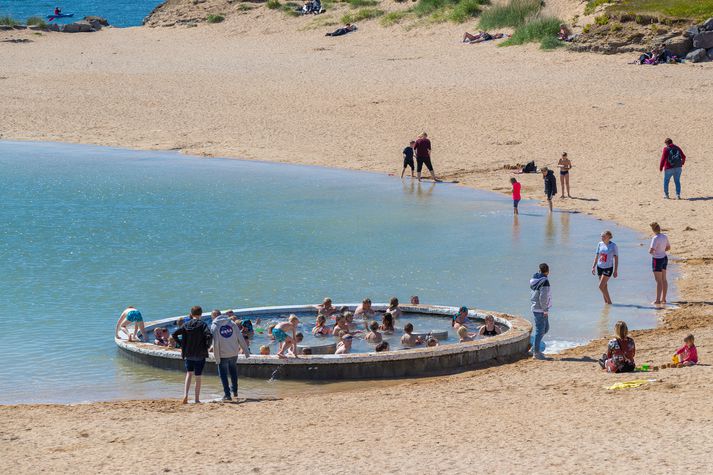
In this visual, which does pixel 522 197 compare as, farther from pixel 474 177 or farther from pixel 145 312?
pixel 145 312

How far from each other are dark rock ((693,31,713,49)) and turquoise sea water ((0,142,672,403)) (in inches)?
576

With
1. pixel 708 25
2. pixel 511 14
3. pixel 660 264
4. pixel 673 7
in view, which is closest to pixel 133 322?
pixel 660 264

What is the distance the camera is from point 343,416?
12.7 meters

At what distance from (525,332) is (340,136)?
66.1 ft

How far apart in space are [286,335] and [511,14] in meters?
34.3

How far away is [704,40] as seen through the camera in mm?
40000

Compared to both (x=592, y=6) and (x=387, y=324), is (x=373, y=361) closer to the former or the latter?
(x=387, y=324)

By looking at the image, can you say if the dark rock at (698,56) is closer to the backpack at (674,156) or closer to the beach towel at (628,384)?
the backpack at (674,156)

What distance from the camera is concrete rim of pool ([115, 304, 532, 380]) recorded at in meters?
15.0

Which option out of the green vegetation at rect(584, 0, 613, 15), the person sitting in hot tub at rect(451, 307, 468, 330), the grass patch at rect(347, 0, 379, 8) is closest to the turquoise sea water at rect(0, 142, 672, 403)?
the person sitting in hot tub at rect(451, 307, 468, 330)

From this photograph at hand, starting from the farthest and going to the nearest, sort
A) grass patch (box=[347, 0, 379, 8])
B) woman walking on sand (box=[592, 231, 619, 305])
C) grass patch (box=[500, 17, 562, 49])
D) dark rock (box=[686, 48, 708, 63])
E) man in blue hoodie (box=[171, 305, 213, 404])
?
grass patch (box=[347, 0, 379, 8])
grass patch (box=[500, 17, 562, 49])
dark rock (box=[686, 48, 708, 63])
woman walking on sand (box=[592, 231, 619, 305])
man in blue hoodie (box=[171, 305, 213, 404])

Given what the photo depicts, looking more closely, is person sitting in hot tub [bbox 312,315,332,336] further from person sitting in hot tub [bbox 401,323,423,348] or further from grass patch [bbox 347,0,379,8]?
grass patch [bbox 347,0,379,8]

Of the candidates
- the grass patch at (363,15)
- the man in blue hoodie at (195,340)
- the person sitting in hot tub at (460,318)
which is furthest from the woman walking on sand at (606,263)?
the grass patch at (363,15)

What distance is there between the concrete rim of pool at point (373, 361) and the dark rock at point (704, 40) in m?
27.0
